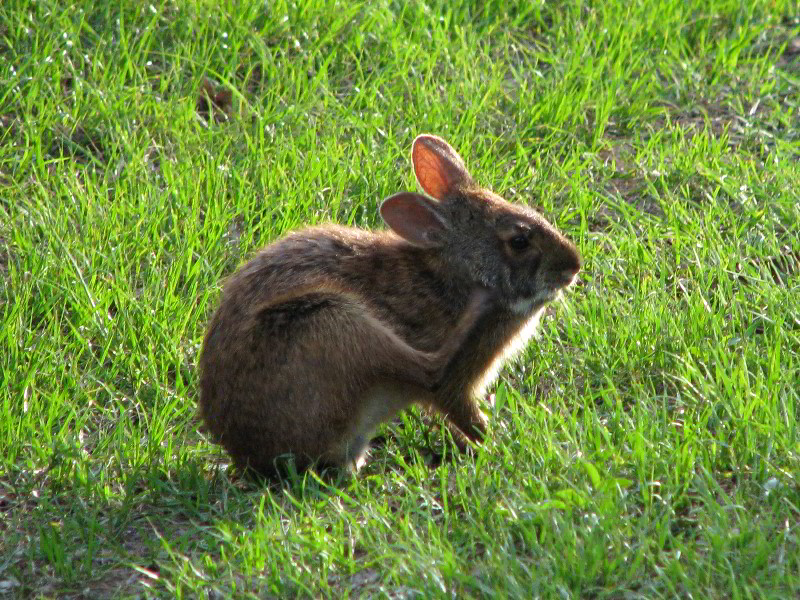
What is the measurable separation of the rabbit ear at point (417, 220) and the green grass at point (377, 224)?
2.28 ft

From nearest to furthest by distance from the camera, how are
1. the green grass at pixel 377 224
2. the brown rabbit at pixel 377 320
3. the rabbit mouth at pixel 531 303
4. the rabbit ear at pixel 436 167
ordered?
the green grass at pixel 377 224
the brown rabbit at pixel 377 320
the rabbit mouth at pixel 531 303
the rabbit ear at pixel 436 167

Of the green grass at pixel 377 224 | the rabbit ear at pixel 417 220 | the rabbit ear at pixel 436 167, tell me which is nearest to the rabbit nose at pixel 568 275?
the green grass at pixel 377 224

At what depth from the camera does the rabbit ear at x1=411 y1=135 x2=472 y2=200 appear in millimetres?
5391

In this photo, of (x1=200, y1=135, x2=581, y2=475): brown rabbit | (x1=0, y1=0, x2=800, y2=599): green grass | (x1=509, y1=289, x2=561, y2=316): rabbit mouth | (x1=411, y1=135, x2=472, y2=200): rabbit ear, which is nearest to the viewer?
(x1=0, y1=0, x2=800, y2=599): green grass

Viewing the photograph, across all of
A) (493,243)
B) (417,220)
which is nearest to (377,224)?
(417,220)

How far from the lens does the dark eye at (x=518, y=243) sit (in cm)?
510

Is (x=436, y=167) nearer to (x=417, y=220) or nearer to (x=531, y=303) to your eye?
(x=417, y=220)

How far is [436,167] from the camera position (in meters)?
5.41

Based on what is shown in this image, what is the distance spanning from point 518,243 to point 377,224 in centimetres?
125

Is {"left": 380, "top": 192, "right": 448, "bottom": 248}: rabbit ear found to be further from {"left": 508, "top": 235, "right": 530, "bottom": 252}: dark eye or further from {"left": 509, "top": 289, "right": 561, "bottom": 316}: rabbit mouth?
{"left": 509, "top": 289, "right": 561, "bottom": 316}: rabbit mouth

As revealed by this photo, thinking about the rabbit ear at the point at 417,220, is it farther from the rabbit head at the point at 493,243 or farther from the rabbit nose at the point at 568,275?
the rabbit nose at the point at 568,275

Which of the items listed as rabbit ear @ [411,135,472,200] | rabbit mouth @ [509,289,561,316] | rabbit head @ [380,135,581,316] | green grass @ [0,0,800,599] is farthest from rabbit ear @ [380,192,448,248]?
green grass @ [0,0,800,599]

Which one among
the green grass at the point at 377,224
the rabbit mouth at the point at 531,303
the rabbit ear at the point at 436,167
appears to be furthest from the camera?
the rabbit ear at the point at 436,167

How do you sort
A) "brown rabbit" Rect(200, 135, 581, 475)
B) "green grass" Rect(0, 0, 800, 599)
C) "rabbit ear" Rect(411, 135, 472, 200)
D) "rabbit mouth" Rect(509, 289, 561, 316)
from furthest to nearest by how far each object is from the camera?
1. "rabbit ear" Rect(411, 135, 472, 200)
2. "rabbit mouth" Rect(509, 289, 561, 316)
3. "brown rabbit" Rect(200, 135, 581, 475)
4. "green grass" Rect(0, 0, 800, 599)
